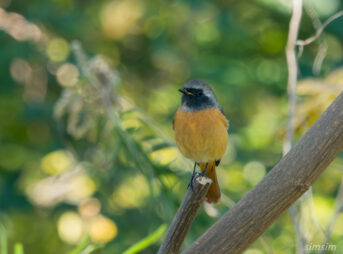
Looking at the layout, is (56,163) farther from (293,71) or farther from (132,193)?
(293,71)

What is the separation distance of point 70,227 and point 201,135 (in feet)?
8.33

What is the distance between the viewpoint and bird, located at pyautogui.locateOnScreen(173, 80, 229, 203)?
291cm

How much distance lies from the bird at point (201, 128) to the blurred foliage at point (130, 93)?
1.24 m

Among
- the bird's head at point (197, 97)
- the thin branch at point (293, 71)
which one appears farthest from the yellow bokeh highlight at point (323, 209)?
the thin branch at point (293, 71)

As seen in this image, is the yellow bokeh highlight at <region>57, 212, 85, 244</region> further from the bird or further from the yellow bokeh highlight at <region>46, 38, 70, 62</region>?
the bird

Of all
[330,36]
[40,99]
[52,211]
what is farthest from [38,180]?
[330,36]

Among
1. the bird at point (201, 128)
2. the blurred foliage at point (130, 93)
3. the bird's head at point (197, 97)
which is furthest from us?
the blurred foliage at point (130, 93)

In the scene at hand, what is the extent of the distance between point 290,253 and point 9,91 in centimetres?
343

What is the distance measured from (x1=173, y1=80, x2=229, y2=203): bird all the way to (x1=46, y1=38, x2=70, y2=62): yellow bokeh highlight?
2728 mm

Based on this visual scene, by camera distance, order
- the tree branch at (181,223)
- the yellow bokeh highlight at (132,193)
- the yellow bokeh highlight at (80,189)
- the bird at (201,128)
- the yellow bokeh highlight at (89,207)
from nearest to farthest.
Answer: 1. the tree branch at (181,223)
2. the bird at (201,128)
3. the yellow bokeh highlight at (132,193)
4. the yellow bokeh highlight at (89,207)
5. the yellow bokeh highlight at (80,189)

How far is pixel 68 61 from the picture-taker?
5.23 m

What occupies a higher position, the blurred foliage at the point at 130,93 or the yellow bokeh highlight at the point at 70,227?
the blurred foliage at the point at 130,93

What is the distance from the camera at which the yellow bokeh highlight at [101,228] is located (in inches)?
186

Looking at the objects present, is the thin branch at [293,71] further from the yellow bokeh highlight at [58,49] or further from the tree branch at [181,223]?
the yellow bokeh highlight at [58,49]
